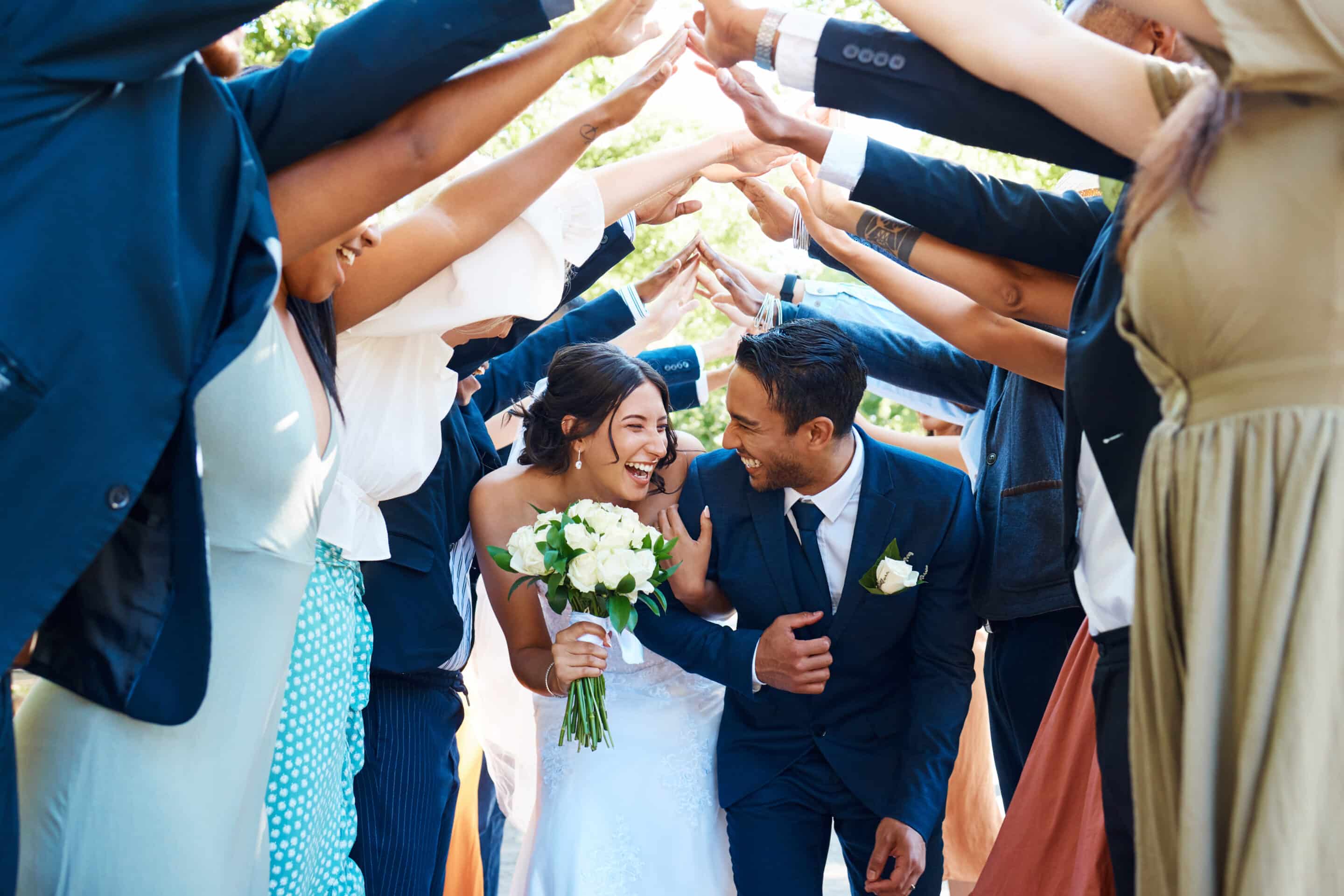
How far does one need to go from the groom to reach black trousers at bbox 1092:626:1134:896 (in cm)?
132

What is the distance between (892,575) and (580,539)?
3.30 ft

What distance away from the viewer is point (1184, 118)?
5.31ft

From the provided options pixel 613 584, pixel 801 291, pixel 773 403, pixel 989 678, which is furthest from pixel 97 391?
pixel 801 291

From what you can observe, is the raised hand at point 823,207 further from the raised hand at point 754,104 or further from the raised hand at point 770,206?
the raised hand at point 770,206

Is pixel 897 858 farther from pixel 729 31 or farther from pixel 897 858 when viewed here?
pixel 729 31

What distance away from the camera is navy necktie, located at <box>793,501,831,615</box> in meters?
3.76

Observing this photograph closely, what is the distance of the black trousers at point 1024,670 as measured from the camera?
3.43 metres

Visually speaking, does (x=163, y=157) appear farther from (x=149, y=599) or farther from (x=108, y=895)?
(x=108, y=895)

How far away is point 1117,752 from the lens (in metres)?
2.17

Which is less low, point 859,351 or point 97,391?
point 97,391

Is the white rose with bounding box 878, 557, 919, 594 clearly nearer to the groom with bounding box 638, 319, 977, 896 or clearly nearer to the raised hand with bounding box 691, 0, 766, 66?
the groom with bounding box 638, 319, 977, 896

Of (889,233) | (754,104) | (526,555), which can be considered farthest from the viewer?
(526,555)

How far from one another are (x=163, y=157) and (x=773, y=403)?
2.50 metres

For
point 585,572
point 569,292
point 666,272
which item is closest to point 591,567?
point 585,572
